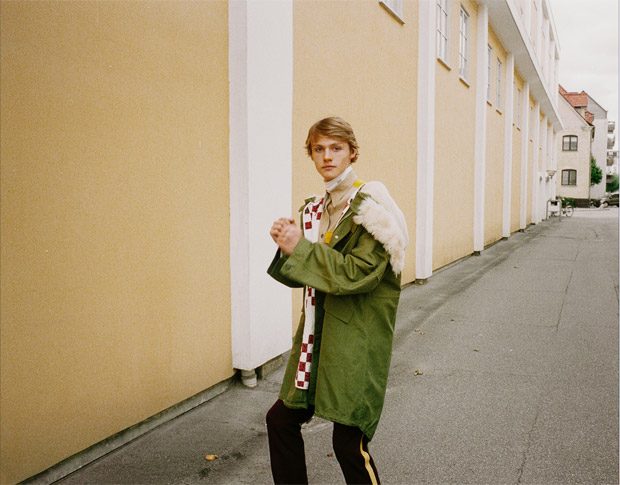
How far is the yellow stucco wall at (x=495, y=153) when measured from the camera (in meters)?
16.5

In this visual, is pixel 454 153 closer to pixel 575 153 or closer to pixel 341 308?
pixel 341 308

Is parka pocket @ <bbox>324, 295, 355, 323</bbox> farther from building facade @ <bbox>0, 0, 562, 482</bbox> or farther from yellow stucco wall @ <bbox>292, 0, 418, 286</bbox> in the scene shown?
yellow stucco wall @ <bbox>292, 0, 418, 286</bbox>

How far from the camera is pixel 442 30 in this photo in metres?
11.6

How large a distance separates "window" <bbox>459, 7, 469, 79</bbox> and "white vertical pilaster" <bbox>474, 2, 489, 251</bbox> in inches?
33.0

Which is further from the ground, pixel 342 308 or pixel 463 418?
pixel 342 308

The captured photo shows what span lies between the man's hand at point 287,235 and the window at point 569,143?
6603cm

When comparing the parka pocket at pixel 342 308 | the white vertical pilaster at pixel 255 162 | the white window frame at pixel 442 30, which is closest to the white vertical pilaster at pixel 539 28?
the white window frame at pixel 442 30

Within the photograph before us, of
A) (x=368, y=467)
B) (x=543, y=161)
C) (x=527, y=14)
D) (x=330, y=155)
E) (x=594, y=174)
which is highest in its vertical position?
(x=527, y=14)

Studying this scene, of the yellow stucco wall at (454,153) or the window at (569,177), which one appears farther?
the window at (569,177)

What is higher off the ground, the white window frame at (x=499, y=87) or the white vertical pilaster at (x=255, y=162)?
the white window frame at (x=499, y=87)

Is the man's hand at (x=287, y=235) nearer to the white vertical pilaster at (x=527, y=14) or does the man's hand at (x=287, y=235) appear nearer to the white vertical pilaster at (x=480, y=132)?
the white vertical pilaster at (x=480, y=132)

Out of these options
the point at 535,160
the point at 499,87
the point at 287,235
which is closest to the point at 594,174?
the point at 535,160

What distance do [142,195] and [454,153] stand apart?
9.87 meters

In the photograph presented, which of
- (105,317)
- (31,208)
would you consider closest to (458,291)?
(105,317)
